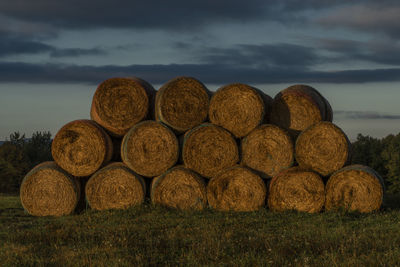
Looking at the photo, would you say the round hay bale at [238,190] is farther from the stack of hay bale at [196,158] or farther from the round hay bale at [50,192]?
the round hay bale at [50,192]

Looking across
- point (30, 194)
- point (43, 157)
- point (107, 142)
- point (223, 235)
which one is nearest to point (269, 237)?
point (223, 235)

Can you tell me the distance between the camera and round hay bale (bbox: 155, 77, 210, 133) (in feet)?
40.8

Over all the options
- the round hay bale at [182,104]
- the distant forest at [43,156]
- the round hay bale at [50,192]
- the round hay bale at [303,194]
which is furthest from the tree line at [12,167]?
the round hay bale at [303,194]

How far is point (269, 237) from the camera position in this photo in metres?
8.25

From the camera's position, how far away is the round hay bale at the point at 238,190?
38.4 ft

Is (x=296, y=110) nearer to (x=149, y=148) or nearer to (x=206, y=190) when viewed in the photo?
(x=206, y=190)

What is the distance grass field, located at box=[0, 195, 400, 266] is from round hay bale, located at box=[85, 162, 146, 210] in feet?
1.80

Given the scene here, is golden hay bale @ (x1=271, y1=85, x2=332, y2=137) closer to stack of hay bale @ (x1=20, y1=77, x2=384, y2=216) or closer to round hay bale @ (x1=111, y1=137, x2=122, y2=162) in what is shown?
stack of hay bale @ (x1=20, y1=77, x2=384, y2=216)

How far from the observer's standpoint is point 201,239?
8.09 metres

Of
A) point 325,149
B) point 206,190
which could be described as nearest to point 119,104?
point 206,190

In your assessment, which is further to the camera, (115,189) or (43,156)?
(43,156)

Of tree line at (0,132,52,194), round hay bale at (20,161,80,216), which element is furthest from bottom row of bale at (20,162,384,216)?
tree line at (0,132,52,194)

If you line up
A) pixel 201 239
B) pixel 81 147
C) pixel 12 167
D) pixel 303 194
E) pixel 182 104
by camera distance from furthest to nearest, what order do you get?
pixel 12 167 < pixel 182 104 < pixel 81 147 < pixel 303 194 < pixel 201 239

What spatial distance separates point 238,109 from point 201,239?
4927 mm
